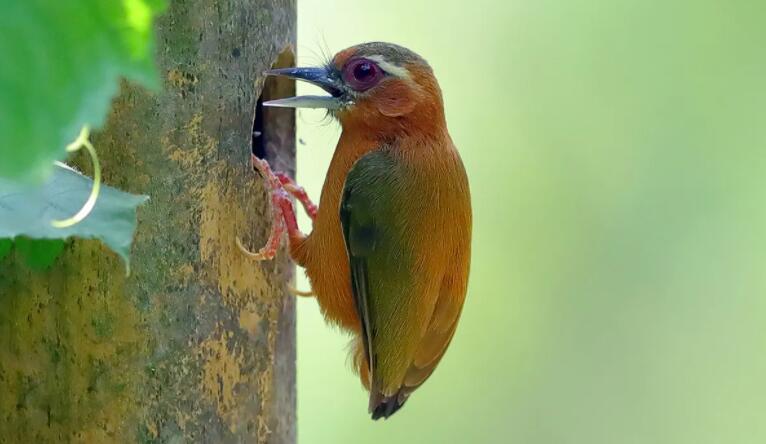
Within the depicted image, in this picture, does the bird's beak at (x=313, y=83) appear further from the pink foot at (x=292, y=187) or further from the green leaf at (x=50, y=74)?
the green leaf at (x=50, y=74)

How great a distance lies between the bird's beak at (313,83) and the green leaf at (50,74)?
2.25 meters

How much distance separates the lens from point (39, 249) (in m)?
2.04

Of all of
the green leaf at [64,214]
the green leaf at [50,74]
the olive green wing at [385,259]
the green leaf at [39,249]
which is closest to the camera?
the green leaf at [50,74]

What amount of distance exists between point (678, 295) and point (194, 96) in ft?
15.2

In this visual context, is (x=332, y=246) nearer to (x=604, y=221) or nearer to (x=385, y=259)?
(x=385, y=259)

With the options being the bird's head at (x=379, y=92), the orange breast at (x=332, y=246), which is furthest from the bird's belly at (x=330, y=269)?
the bird's head at (x=379, y=92)

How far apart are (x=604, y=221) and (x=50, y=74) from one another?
19.5ft

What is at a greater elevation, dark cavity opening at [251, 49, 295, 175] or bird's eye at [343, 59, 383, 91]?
bird's eye at [343, 59, 383, 91]

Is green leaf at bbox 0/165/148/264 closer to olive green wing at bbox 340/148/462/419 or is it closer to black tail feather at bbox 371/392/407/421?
olive green wing at bbox 340/148/462/419

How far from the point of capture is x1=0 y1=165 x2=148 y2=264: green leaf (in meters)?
1.27

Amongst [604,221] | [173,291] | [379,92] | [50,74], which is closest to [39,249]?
[173,291]

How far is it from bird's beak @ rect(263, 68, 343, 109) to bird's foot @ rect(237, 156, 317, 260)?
0.20 meters

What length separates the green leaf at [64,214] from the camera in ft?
4.17

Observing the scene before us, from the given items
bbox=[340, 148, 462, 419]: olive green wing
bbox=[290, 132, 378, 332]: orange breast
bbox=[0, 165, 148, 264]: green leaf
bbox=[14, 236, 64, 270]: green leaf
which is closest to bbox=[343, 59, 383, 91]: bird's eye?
bbox=[290, 132, 378, 332]: orange breast
